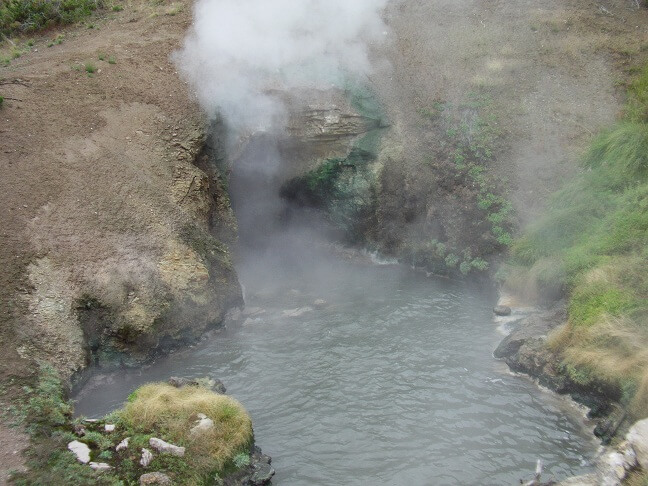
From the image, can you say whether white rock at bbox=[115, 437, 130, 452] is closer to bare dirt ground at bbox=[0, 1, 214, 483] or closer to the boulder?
bare dirt ground at bbox=[0, 1, 214, 483]

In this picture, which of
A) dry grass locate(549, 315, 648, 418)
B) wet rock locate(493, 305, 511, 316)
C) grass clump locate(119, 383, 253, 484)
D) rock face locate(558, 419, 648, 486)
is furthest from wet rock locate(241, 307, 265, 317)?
rock face locate(558, 419, 648, 486)

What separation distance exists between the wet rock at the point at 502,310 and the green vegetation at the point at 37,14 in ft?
66.8

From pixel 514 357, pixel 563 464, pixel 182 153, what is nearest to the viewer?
pixel 563 464

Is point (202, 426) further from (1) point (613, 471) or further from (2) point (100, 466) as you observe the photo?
(1) point (613, 471)

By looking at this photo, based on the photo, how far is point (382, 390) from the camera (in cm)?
1147

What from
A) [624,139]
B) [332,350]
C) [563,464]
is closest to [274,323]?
[332,350]

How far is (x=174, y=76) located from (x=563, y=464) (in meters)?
15.7

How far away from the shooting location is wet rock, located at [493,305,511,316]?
1399 cm

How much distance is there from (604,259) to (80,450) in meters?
11.4

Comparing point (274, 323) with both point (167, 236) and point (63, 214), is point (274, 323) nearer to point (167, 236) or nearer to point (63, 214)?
point (167, 236)

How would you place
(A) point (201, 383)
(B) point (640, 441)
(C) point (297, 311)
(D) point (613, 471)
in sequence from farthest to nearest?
(C) point (297, 311)
(A) point (201, 383)
(D) point (613, 471)
(B) point (640, 441)

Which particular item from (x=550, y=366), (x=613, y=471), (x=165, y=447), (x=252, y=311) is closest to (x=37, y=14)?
(x=252, y=311)

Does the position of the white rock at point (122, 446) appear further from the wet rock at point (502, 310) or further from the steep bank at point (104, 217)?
the wet rock at point (502, 310)

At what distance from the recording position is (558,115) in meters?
17.5
